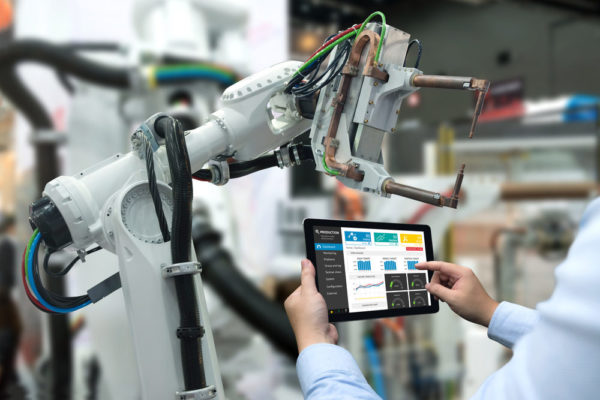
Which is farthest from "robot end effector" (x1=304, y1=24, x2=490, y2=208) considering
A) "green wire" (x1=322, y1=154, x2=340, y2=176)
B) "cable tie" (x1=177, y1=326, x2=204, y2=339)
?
"cable tie" (x1=177, y1=326, x2=204, y2=339)

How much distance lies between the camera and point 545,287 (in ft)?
9.31

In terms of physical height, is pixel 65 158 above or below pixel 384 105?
above

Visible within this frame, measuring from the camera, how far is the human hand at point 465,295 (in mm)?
818

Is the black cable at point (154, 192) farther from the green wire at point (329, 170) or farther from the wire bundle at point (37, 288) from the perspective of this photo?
the green wire at point (329, 170)

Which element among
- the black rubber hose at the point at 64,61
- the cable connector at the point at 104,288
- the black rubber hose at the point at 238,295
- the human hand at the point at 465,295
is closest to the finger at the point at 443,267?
the human hand at the point at 465,295

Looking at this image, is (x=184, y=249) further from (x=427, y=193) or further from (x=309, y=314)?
(x=427, y=193)

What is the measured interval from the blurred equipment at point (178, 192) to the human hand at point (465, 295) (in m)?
0.20

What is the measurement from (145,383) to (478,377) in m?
1.61

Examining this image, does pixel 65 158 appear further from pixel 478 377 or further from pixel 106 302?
pixel 478 377

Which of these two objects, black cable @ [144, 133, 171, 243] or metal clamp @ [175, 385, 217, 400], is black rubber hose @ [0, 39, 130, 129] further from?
metal clamp @ [175, 385, 217, 400]

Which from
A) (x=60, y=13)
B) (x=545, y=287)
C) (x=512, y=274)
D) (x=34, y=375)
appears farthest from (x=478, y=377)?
(x=60, y=13)

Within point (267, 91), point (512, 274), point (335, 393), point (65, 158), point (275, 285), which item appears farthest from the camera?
point (275, 285)

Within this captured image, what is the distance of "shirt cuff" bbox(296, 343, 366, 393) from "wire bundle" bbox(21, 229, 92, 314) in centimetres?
38

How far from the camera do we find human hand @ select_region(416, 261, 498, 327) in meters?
0.82
